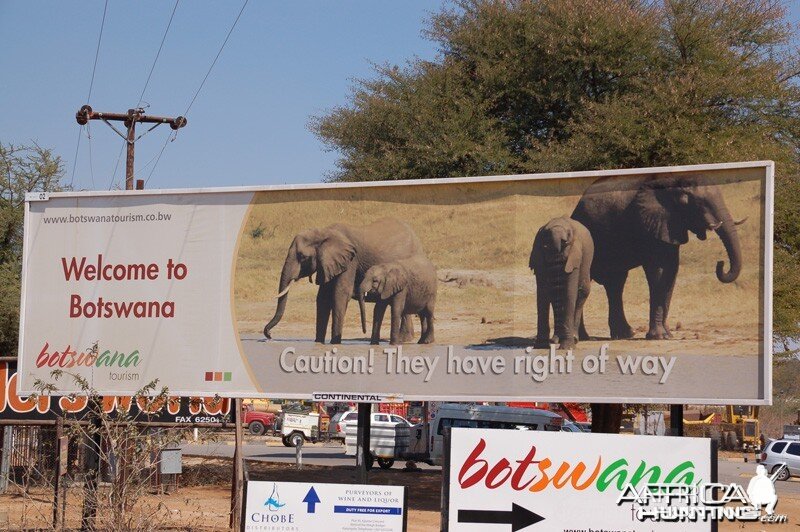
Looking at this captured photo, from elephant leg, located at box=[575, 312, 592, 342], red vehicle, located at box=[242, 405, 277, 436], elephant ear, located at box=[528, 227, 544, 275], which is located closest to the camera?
elephant leg, located at box=[575, 312, 592, 342]

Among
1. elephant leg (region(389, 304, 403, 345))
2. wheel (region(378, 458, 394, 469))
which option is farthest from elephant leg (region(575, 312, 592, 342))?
wheel (region(378, 458, 394, 469))

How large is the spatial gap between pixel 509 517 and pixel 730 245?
6478 millimetres

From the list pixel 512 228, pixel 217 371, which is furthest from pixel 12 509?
pixel 512 228

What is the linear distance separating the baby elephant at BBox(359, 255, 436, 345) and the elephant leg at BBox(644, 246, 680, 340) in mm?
3219

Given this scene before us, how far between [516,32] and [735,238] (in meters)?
10.2

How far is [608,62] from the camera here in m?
21.0

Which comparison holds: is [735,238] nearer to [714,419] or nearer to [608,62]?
[608,62]

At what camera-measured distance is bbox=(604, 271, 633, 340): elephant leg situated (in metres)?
13.7

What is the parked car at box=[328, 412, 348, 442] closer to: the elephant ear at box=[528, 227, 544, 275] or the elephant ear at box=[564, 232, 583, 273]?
the elephant ear at box=[528, 227, 544, 275]

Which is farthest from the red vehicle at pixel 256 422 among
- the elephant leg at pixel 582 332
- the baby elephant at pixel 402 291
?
the elephant leg at pixel 582 332

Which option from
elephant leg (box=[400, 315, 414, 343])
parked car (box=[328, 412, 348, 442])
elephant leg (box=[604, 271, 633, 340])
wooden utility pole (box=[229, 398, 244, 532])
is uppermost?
elephant leg (box=[604, 271, 633, 340])

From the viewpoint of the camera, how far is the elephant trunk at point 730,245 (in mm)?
13344

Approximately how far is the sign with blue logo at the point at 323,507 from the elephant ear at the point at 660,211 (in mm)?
6378

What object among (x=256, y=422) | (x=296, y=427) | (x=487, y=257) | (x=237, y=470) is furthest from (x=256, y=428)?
(x=487, y=257)
